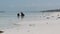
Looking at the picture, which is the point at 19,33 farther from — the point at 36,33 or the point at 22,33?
the point at 36,33

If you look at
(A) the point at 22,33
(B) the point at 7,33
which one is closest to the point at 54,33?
(A) the point at 22,33

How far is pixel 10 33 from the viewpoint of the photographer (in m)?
16.4

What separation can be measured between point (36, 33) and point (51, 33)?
1.30 metres

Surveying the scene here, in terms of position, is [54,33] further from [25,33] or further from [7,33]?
[7,33]

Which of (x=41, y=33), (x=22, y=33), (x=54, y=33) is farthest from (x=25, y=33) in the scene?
(x=54, y=33)

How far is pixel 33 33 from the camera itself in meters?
16.5

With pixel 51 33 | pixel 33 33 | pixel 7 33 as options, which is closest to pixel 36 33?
pixel 33 33

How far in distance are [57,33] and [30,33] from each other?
7.61 ft

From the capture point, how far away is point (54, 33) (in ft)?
51.8

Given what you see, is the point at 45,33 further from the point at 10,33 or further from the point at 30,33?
the point at 10,33

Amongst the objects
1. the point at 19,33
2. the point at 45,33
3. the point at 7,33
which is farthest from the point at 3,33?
the point at 45,33

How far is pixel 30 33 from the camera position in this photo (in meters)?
16.3

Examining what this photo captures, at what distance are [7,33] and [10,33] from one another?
0.30 metres

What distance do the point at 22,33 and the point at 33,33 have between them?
0.97 metres
